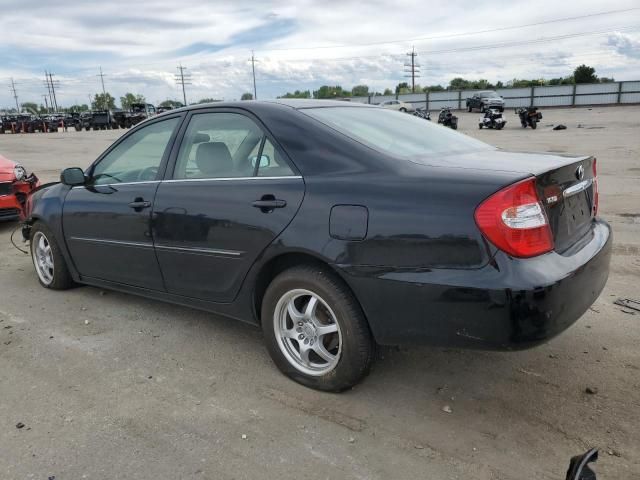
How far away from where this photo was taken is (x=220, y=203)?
129 inches

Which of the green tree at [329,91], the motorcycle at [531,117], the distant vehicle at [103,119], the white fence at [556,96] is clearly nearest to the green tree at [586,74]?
the white fence at [556,96]

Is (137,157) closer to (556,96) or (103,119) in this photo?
(103,119)

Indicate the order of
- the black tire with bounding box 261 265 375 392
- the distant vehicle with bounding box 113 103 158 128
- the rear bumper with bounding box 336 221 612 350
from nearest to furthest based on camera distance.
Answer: the rear bumper with bounding box 336 221 612 350 → the black tire with bounding box 261 265 375 392 → the distant vehicle with bounding box 113 103 158 128

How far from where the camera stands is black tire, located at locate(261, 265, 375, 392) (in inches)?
110

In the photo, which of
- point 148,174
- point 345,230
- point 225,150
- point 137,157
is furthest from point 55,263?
point 345,230

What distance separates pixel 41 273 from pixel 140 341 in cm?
183

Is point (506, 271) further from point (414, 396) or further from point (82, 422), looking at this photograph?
point (82, 422)

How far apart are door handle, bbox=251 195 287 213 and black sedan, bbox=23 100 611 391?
0.01 meters

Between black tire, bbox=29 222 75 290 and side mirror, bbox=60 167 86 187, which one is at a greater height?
side mirror, bbox=60 167 86 187

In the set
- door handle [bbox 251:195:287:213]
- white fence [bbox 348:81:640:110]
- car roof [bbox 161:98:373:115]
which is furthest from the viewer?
white fence [bbox 348:81:640:110]

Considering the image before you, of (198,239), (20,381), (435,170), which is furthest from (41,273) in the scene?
(435,170)

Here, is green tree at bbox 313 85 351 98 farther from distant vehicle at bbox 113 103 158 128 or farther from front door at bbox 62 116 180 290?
front door at bbox 62 116 180 290

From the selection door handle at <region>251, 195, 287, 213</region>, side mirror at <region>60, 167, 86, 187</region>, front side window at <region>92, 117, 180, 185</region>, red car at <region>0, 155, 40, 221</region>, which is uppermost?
front side window at <region>92, 117, 180, 185</region>

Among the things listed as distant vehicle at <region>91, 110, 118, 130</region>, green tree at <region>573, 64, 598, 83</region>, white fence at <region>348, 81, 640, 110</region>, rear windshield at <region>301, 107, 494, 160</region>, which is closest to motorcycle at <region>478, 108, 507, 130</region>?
white fence at <region>348, 81, 640, 110</region>
